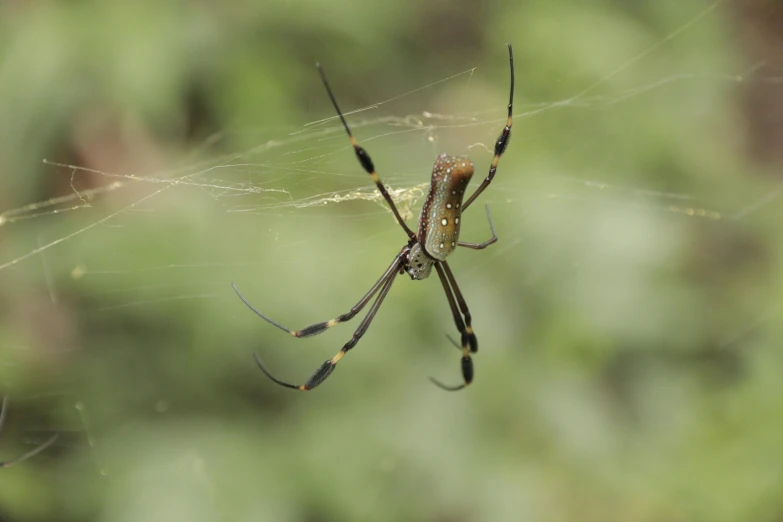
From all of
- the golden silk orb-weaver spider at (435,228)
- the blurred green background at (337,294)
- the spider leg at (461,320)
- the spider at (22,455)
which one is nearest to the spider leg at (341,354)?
the golden silk orb-weaver spider at (435,228)

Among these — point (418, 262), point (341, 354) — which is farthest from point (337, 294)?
point (418, 262)

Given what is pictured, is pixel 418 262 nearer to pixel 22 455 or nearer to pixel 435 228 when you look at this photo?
pixel 435 228

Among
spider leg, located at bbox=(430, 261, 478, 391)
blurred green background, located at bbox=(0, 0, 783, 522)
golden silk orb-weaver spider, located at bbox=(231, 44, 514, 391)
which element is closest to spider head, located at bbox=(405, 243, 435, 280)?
golden silk orb-weaver spider, located at bbox=(231, 44, 514, 391)

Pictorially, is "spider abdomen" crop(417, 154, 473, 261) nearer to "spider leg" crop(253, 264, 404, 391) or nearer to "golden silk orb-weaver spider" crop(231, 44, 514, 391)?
"golden silk orb-weaver spider" crop(231, 44, 514, 391)

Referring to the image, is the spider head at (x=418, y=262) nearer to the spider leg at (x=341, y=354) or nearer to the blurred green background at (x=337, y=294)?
the spider leg at (x=341, y=354)

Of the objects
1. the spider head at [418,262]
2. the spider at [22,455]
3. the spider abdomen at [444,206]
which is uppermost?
the spider abdomen at [444,206]

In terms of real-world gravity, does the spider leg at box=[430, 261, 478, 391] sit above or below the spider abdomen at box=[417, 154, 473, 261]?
below
